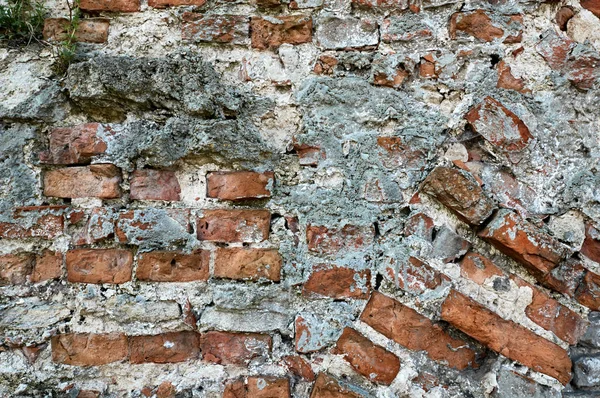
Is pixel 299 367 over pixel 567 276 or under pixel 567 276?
under

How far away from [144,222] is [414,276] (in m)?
0.71

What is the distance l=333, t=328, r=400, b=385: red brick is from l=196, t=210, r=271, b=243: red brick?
0.34 m

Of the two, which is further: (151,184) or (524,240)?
(151,184)

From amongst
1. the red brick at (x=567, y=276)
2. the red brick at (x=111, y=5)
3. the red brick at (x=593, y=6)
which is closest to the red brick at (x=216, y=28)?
the red brick at (x=111, y=5)

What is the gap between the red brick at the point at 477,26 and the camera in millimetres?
1171

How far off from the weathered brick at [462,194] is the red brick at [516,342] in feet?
0.73

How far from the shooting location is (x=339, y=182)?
1.20 meters

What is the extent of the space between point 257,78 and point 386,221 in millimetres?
512

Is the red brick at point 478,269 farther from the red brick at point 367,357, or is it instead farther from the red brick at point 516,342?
the red brick at point 367,357

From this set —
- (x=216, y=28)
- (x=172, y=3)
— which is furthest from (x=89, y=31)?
(x=216, y=28)

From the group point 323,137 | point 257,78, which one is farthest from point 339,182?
point 257,78

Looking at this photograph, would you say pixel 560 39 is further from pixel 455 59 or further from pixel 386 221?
pixel 386 221

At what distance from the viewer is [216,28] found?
1.23m

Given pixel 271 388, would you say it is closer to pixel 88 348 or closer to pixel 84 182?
pixel 88 348
